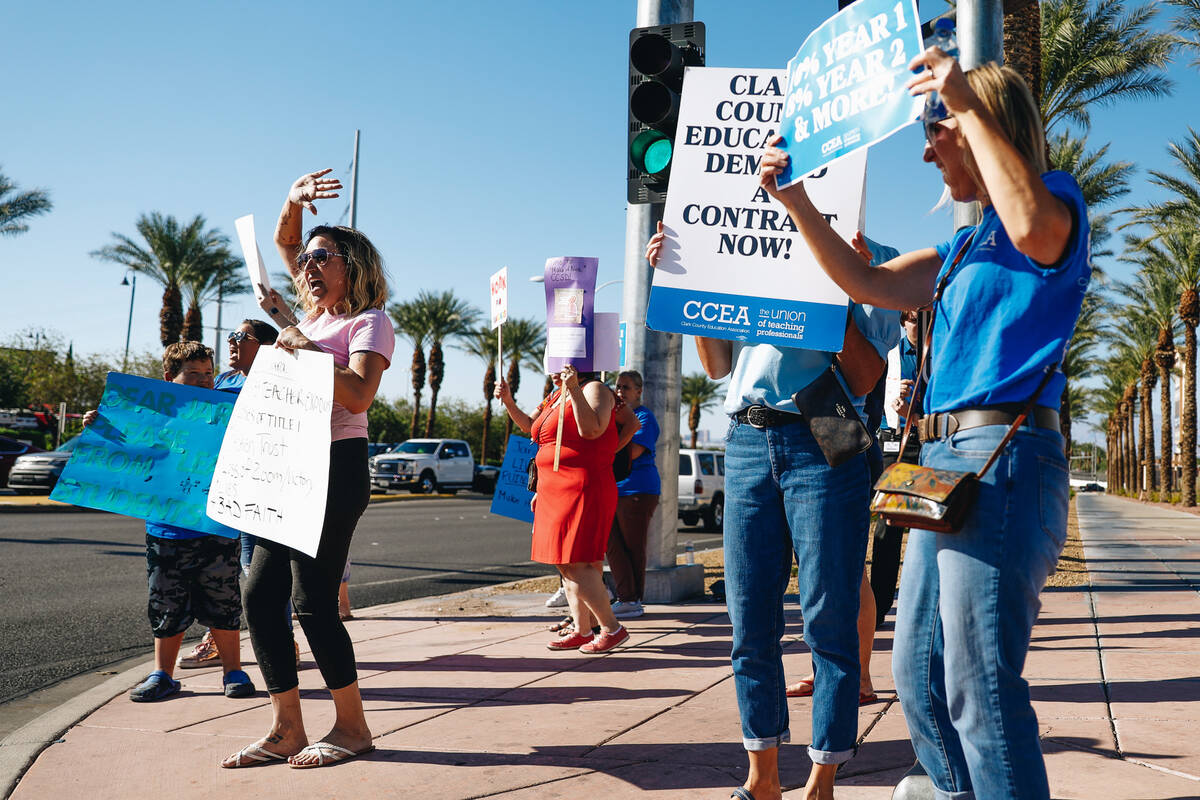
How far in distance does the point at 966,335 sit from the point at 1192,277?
37.0 m

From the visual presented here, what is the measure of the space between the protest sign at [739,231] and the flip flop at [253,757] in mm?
2069

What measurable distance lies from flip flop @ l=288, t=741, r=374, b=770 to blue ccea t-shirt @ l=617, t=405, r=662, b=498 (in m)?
3.41

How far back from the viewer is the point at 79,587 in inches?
346

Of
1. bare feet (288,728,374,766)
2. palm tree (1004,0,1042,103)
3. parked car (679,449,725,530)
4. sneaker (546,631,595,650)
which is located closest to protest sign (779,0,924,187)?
bare feet (288,728,374,766)

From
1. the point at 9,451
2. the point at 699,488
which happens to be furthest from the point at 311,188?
the point at 9,451

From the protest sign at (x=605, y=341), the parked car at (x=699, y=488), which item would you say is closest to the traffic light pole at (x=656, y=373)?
the protest sign at (x=605, y=341)

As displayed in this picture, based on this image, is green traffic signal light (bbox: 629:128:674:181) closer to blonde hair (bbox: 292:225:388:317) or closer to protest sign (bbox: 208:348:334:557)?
blonde hair (bbox: 292:225:388:317)

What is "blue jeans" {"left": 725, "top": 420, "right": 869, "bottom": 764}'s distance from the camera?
2.82m

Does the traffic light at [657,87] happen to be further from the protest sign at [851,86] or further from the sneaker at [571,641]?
the protest sign at [851,86]

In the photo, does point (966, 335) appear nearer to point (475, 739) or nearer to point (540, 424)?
point (475, 739)

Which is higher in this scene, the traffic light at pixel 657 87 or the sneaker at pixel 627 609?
the traffic light at pixel 657 87

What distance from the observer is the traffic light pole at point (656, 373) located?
7141 mm

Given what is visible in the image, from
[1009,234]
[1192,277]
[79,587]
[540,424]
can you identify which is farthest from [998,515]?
[1192,277]

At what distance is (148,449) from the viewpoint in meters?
4.67
